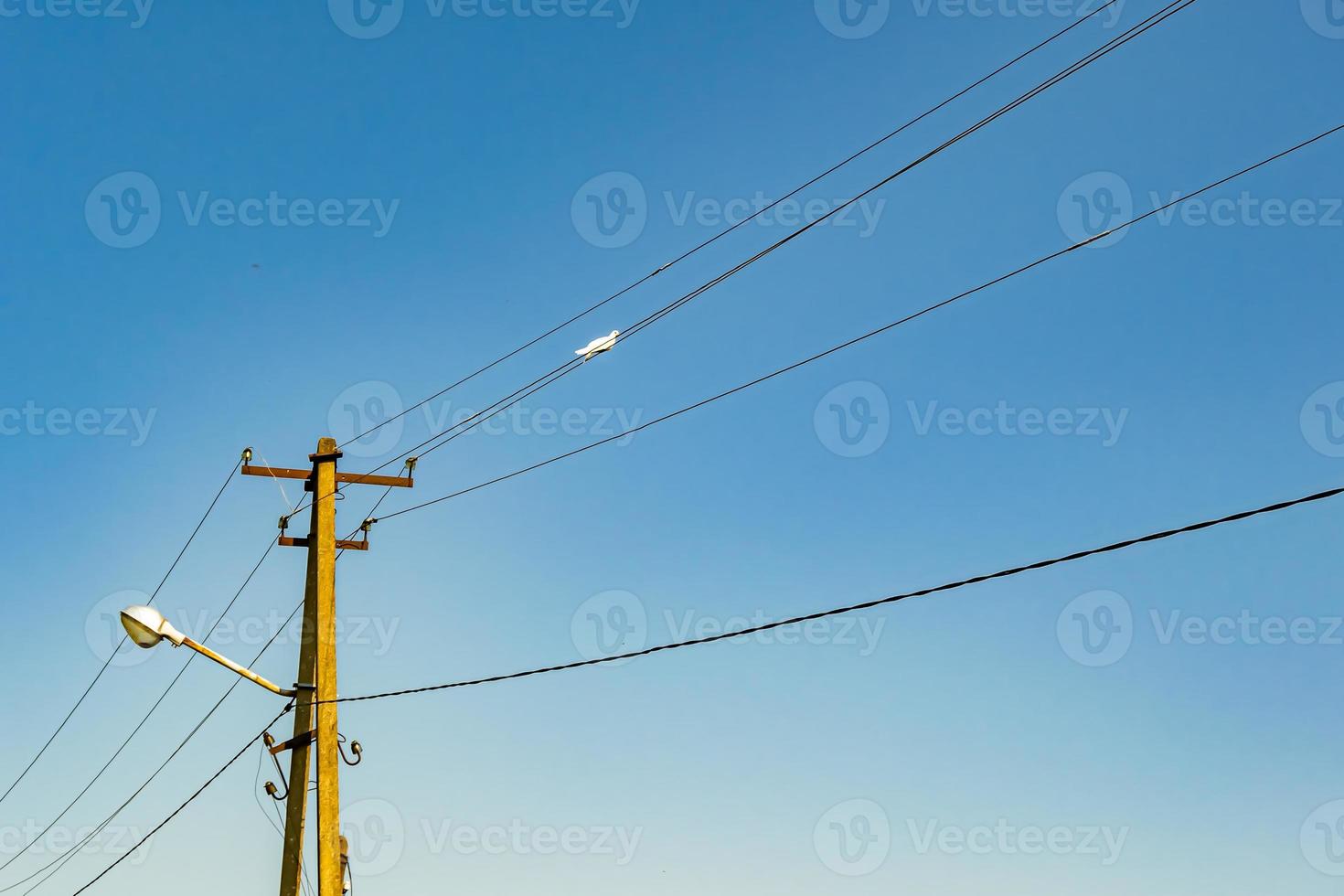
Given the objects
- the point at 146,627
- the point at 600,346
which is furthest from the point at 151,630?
the point at 600,346

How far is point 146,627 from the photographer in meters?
12.5

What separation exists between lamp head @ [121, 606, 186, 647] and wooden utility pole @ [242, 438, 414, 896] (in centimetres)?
163

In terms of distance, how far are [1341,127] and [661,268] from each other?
19.0 ft

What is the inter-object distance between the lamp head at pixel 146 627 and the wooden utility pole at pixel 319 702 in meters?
1.63

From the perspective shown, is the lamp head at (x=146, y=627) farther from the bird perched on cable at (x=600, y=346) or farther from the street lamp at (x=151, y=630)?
the bird perched on cable at (x=600, y=346)

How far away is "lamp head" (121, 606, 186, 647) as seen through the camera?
12469 mm

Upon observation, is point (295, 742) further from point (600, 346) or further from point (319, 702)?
point (600, 346)

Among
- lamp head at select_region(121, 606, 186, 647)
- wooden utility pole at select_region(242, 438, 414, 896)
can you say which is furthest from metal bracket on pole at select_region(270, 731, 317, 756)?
lamp head at select_region(121, 606, 186, 647)

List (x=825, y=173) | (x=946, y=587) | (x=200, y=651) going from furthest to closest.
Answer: (x=200, y=651)
(x=825, y=173)
(x=946, y=587)

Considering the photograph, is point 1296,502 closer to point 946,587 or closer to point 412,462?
point 946,587

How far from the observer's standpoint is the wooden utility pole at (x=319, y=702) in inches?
508

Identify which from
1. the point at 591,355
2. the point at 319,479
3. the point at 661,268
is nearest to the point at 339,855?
the point at 319,479

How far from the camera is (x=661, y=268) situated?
Result: 1162 centimetres

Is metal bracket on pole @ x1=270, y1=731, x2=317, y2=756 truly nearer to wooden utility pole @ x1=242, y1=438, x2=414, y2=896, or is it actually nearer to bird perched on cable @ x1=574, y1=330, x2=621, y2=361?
wooden utility pole @ x1=242, y1=438, x2=414, y2=896
